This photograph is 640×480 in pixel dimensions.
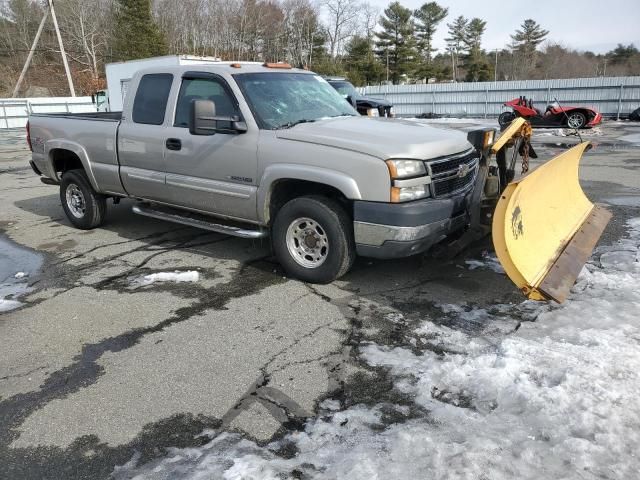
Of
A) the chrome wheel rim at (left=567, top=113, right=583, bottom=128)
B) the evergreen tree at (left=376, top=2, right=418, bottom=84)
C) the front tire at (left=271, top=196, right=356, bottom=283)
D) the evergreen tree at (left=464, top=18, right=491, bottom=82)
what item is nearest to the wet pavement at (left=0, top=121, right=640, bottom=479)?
the front tire at (left=271, top=196, right=356, bottom=283)

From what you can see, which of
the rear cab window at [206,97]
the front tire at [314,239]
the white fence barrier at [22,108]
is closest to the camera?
the front tire at [314,239]

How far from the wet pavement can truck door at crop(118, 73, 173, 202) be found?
32.2 inches

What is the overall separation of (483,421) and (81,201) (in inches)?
243

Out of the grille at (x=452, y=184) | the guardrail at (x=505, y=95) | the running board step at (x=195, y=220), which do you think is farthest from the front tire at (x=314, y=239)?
the guardrail at (x=505, y=95)

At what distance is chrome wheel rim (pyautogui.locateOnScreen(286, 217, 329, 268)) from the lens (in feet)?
15.9

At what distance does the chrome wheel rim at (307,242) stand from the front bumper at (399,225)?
1.34ft

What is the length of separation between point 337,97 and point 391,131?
1.39m

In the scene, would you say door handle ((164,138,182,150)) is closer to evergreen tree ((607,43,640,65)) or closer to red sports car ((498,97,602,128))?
red sports car ((498,97,602,128))

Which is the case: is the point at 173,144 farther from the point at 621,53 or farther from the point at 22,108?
the point at 621,53

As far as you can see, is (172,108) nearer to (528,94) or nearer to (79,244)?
(79,244)

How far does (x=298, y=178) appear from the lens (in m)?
4.71

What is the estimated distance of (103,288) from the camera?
5.17 metres

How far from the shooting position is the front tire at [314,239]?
467 cm

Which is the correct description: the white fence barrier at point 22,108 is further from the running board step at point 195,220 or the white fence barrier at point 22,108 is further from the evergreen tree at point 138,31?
the running board step at point 195,220
